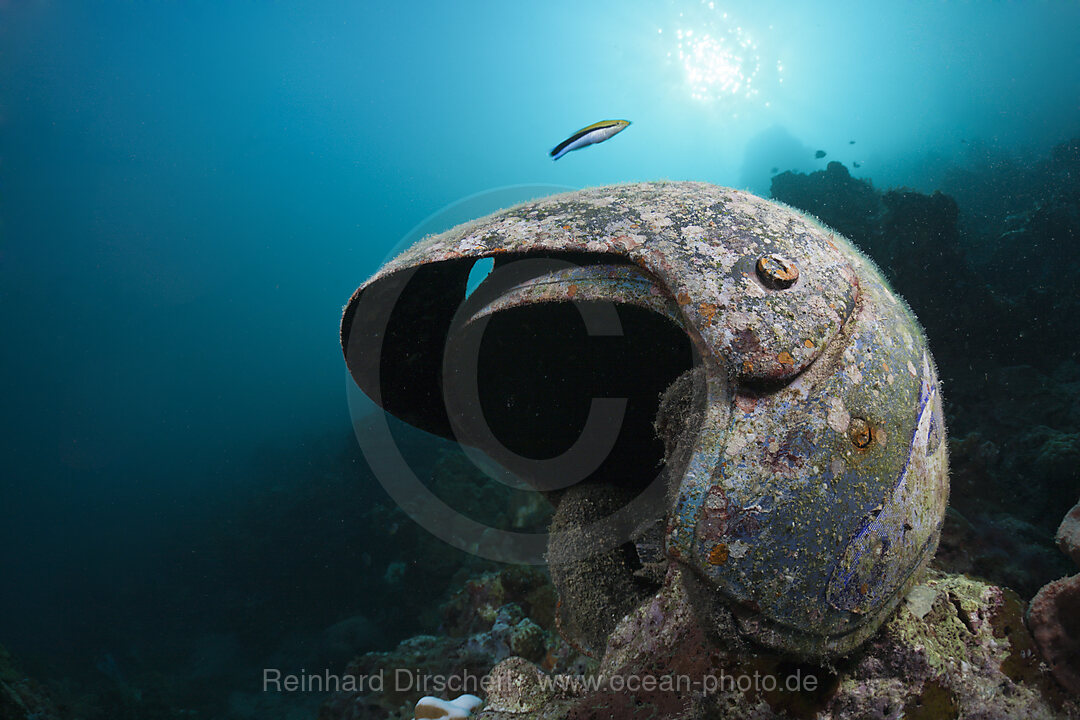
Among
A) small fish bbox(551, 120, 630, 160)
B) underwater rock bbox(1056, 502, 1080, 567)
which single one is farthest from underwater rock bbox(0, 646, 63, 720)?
underwater rock bbox(1056, 502, 1080, 567)


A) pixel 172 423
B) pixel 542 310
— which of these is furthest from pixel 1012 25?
pixel 172 423

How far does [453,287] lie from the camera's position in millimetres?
2102

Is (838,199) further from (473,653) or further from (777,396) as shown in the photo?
(777,396)

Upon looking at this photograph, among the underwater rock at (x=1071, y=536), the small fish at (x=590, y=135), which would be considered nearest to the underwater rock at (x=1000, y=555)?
the underwater rock at (x=1071, y=536)

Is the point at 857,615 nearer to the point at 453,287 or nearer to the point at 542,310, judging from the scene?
the point at 542,310

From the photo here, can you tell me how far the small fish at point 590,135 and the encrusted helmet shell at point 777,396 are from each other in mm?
1562

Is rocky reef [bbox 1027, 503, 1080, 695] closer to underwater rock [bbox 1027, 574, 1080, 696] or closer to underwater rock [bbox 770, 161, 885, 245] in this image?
underwater rock [bbox 1027, 574, 1080, 696]

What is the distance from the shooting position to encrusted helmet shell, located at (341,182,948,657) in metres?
1.11

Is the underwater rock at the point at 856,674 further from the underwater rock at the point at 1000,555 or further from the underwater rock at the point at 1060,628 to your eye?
the underwater rock at the point at 1000,555

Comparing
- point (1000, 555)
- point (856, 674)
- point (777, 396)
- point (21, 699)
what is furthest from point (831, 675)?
point (21, 699)

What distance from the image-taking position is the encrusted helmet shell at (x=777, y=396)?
3.63 feet

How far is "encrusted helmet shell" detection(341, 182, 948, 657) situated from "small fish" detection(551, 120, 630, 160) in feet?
5.13

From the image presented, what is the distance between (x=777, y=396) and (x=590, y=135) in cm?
255

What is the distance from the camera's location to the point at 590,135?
302 cm
